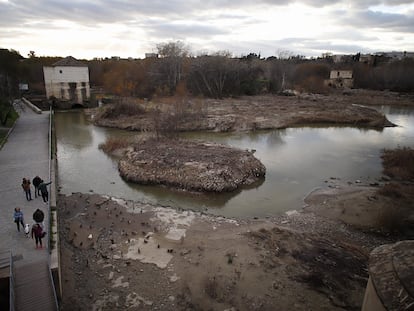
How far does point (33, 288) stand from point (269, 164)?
16099mm

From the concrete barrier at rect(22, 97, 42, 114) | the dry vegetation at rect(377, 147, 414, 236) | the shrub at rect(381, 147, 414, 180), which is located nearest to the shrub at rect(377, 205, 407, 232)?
the dry vegetation at rect(377, 147, 414, 236)

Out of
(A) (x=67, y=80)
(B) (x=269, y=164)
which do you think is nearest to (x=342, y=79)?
(A) (x=67, y=80)

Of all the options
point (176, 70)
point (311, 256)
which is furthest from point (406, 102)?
point (311, 256)

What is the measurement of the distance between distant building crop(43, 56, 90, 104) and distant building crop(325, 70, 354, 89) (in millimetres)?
56044

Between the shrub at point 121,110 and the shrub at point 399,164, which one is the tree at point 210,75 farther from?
the shrub at point 399,164

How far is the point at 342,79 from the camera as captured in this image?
248ft

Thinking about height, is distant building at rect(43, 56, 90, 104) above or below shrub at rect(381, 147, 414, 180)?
above

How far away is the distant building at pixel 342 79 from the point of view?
75.6 m

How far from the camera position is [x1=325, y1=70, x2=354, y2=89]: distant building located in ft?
248

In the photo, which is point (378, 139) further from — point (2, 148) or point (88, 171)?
point (2, 148)

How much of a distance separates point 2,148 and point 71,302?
14.5m

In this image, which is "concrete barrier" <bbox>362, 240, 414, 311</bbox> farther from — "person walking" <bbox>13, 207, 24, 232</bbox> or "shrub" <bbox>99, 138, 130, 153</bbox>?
"shrub" <bbox>99, 138, 130, 153</bbox>

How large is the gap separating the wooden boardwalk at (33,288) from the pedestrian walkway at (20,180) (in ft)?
0.09

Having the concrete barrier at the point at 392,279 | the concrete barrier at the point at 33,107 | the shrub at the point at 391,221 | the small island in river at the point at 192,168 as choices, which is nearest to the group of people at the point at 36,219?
the small island in river at the point at 192,168
